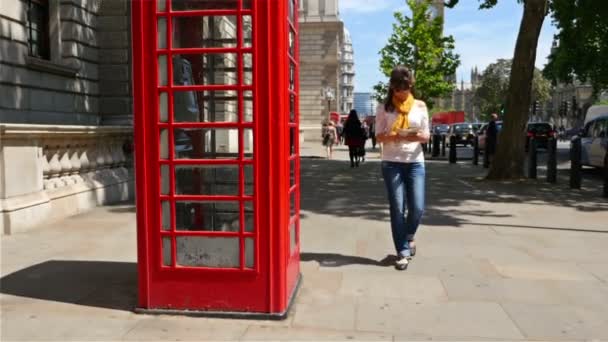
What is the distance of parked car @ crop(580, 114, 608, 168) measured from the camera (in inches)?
616

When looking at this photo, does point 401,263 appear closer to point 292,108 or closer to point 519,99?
point 292,108

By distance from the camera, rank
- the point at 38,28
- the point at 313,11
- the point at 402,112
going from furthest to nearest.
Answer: the point at 313,11
the point at 38,28
the point at 402,112

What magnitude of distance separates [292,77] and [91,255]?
2887 millimetres

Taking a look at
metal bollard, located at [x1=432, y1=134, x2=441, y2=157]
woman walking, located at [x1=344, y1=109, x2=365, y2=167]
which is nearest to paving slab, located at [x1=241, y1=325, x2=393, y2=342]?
woman walking, located at [x1=344, y1=109, x2=365, y2=167]

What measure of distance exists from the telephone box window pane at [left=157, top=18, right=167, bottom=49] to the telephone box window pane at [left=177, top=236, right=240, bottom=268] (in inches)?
49.9

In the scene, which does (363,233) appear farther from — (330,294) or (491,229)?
(330,294)

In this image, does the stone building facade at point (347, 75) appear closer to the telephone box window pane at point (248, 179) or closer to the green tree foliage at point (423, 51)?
the green tree foliage at point (423, 51)

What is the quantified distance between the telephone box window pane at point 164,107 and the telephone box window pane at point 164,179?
317mm

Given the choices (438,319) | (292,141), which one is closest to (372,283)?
(438,319)

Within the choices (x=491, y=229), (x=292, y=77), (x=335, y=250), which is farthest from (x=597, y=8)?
(x=292, y=77)

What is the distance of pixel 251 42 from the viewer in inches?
148

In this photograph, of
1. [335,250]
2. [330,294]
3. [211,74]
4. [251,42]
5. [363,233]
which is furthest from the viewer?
[363,233]

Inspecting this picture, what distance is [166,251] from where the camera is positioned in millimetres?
3986

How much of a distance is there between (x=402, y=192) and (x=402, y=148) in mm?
399
